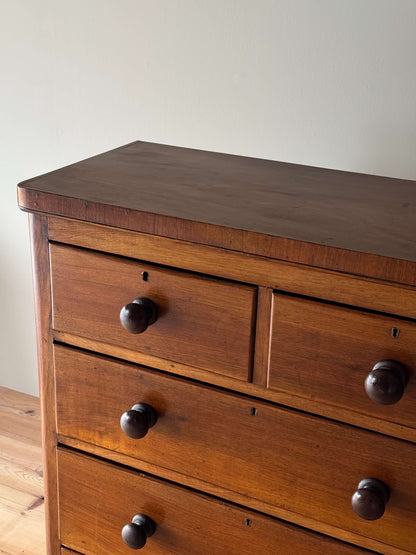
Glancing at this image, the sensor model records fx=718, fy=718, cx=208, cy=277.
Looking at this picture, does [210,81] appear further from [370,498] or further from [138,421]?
[370,498]

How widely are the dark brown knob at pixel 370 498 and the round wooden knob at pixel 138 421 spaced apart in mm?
298

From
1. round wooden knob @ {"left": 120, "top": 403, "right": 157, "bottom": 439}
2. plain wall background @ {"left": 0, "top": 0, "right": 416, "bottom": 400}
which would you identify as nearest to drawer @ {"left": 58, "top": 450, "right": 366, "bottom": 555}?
round wooden knob @ {"left": 120, "top": 403, "right": 157, "bottom": 439}

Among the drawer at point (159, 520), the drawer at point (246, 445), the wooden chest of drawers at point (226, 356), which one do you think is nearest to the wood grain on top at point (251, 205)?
the wooden chest of drawers at point (226, 356)

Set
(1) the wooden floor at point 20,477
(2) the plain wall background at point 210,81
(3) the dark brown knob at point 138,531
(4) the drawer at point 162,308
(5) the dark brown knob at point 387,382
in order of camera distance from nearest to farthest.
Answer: (5) the dark brown knob at point 387,382
(4) the drawer at point 162,308
(3) the dark brown knob at point 138,531
(2) the plain wall background at point 210,81
(1) the wooden floor at point 20,477

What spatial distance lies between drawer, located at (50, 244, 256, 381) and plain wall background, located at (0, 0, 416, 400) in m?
0.59

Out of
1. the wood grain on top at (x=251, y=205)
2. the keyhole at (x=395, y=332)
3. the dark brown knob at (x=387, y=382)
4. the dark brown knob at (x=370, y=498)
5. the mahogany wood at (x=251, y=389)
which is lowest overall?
the dark brown knob at (x=370, y=498)

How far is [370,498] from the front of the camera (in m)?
0.89

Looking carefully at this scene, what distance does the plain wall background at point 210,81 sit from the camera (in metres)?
1.31

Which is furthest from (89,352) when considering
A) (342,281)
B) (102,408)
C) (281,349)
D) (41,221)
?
(342,281)

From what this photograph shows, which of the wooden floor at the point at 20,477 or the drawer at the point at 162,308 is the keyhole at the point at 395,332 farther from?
the wooden floor at the point at 20,477

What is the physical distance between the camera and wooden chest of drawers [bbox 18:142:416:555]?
0.86 metres

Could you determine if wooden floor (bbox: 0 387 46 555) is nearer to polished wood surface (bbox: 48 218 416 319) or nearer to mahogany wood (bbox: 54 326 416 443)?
mahogany wood (bbox: 54 326 416 443)

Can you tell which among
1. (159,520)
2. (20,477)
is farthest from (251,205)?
(20,477)

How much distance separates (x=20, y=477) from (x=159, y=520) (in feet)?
2.63
